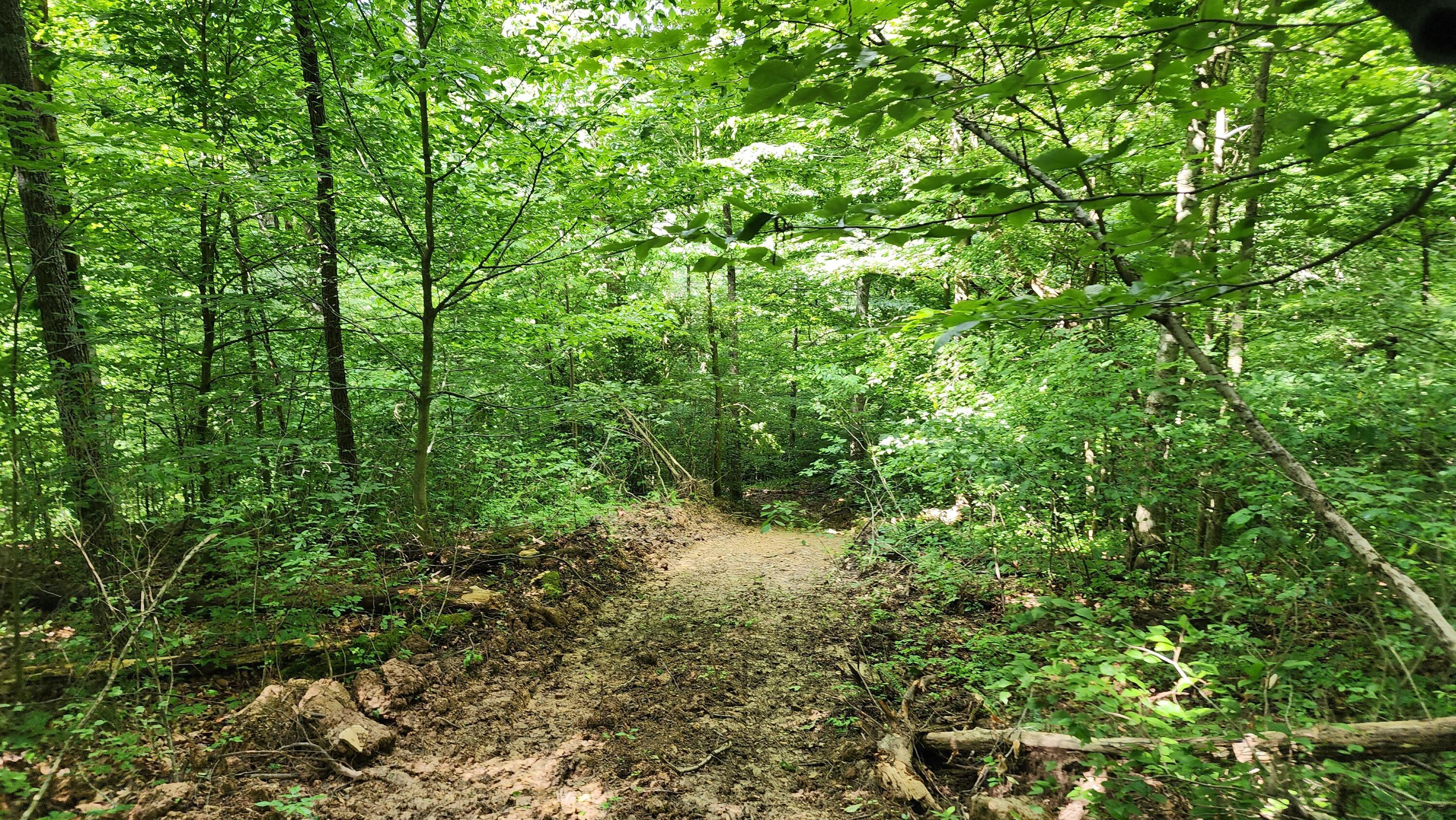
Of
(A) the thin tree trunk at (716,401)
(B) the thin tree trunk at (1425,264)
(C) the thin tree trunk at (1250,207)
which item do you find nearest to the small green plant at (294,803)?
(C) the thin tree trunk at (1250,207)

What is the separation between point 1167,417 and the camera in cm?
481

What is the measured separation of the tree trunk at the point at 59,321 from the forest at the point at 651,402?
0.12 feet

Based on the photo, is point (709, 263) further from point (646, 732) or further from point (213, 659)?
point (213, 659)

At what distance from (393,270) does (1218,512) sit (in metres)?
8.62

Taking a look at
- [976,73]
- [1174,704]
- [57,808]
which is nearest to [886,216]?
[1174,704]

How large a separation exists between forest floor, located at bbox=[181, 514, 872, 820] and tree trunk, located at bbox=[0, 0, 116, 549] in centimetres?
245

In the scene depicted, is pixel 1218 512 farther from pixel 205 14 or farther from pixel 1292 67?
pixel 205 14

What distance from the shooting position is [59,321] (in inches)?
164

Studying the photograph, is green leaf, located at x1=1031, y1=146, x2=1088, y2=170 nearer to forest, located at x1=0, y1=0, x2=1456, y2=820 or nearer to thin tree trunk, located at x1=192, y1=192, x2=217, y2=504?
forest, located at x1=0, y1=0, x2=1456, y2=820

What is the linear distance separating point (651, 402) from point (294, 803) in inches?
232

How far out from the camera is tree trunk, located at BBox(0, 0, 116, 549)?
12.5ft

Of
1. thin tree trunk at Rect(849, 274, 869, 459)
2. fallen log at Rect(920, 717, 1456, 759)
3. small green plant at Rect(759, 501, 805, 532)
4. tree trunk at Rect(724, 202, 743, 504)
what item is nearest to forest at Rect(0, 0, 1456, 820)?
fallen log at Rect(920, 717, 1456, 759)

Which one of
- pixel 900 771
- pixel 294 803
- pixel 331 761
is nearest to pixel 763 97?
pixel 900 771

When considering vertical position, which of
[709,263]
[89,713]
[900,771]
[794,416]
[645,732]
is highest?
[709,263]
